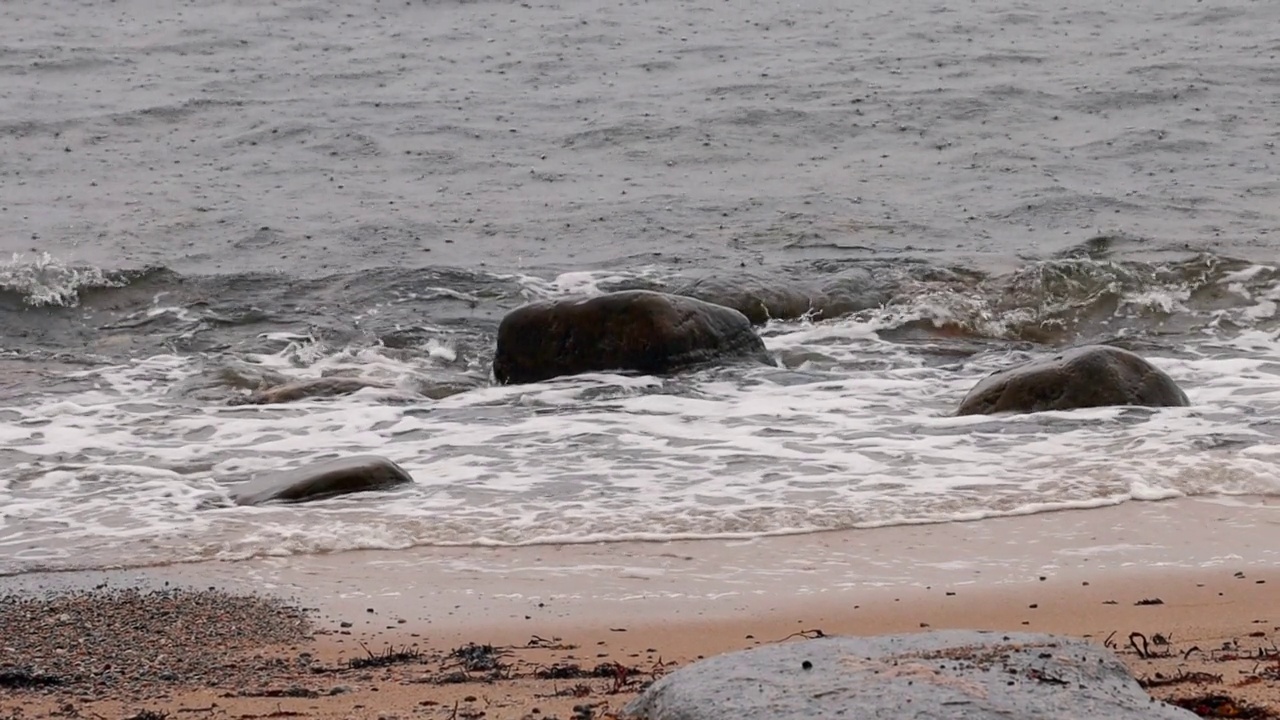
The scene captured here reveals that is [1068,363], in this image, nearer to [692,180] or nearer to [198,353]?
[198,353]

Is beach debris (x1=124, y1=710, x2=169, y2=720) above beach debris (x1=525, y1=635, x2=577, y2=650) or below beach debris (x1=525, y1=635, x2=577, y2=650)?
above

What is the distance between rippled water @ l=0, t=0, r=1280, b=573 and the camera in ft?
22.9

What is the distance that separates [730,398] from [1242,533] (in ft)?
11.1

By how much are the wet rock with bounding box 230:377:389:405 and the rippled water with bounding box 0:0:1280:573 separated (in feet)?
0.44

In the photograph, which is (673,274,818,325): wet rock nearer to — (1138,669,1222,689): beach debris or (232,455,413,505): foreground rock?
(232,455,413,505): foreground rock

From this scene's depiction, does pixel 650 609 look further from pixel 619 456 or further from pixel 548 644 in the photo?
pixel 619 456

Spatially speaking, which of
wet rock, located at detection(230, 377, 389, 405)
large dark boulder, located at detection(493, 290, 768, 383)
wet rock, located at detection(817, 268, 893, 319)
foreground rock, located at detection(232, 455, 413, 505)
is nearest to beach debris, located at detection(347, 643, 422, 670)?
foreground rock, located at detection(232, 455, 413, 505)

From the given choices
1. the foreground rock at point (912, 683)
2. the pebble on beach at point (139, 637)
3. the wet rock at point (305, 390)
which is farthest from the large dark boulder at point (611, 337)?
the foreground rock at point (912, 683)

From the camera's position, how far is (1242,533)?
599cm

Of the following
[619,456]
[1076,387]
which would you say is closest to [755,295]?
[1076,387]

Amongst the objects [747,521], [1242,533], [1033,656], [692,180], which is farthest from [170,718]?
[692,180]

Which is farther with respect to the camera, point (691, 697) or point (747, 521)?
point (747, 521)

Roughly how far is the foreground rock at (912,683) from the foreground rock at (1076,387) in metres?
4.43

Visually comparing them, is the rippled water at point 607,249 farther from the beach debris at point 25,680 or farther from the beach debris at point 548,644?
the beach debris at point 25,680
